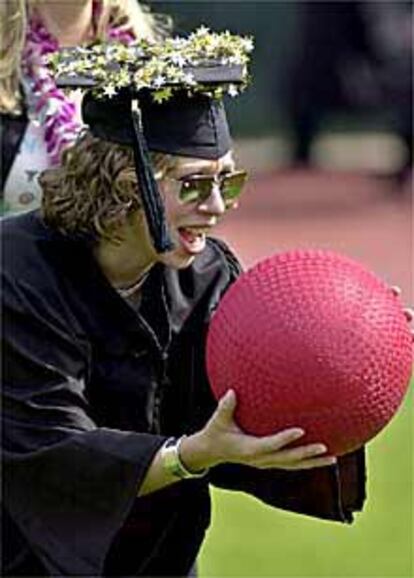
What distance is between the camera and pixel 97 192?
16.7 feet

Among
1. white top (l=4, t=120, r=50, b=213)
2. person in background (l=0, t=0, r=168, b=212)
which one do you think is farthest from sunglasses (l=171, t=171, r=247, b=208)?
person in background (l=0, t=0, r=168, b=212)

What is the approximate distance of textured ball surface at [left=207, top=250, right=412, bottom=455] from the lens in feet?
15.7

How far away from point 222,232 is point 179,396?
1168 cm

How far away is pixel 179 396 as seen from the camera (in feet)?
17.3

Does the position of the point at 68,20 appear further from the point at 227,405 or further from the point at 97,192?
the point at 227,405

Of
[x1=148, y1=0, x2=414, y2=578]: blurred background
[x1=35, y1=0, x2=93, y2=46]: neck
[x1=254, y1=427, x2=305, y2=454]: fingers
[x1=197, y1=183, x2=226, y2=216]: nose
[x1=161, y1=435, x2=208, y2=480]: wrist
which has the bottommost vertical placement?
[x1=148, y1=0, x2=414, y2=578]: blurred background

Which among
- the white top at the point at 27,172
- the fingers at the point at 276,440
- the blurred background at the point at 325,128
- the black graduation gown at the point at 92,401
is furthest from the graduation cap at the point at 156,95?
the blurred background at the point at 325,128

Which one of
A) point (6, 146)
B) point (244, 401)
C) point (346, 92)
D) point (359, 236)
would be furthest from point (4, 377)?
point (346, 92)

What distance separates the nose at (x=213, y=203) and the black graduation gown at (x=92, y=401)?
0.25 metres

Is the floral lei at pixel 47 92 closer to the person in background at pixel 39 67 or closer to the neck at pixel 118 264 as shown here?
the person in background at pixel 39 67

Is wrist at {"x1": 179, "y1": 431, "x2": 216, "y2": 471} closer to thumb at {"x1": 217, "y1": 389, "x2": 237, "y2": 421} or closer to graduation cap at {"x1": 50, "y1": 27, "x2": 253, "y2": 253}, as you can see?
thumb at {"x1": 217, "y1": 389, "x2": 237, "y2": 421}

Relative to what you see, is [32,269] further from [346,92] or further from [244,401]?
[346,92]

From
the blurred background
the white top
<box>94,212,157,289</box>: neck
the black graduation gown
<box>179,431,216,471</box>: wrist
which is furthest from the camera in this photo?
the blurred background

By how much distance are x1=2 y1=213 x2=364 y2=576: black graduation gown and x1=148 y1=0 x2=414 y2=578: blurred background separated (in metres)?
8.08
